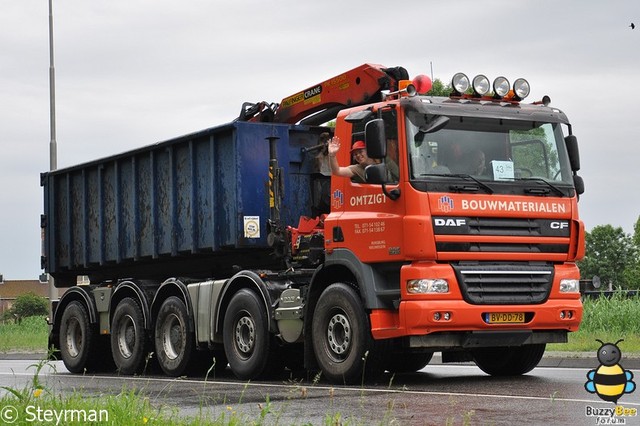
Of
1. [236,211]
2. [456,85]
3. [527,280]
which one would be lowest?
[527,280]

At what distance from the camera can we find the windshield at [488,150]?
537 inches

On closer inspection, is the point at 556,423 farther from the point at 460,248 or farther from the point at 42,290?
the point at 42,290

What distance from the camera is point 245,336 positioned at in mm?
16203

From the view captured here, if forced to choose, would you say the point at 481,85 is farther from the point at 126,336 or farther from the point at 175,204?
the point at 126,336

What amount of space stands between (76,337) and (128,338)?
2.05 meters

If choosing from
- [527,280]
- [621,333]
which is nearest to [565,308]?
[527,280]

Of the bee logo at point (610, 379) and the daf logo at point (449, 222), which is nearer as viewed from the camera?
the bee logo at point (610, 379)

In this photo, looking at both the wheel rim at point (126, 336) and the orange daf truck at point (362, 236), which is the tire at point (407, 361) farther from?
the wheel rim at point (126, 336)

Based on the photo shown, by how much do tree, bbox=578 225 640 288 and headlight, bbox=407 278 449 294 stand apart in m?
114

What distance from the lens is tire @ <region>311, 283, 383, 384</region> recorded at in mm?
13766

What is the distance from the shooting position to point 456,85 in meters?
14.3

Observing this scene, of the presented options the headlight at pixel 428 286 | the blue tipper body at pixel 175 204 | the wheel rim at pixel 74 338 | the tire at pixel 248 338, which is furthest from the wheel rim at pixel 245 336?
the wheel rim at pixel 74 338

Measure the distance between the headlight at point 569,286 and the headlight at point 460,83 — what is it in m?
2.42

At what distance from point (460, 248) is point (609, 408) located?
339 centimetres
